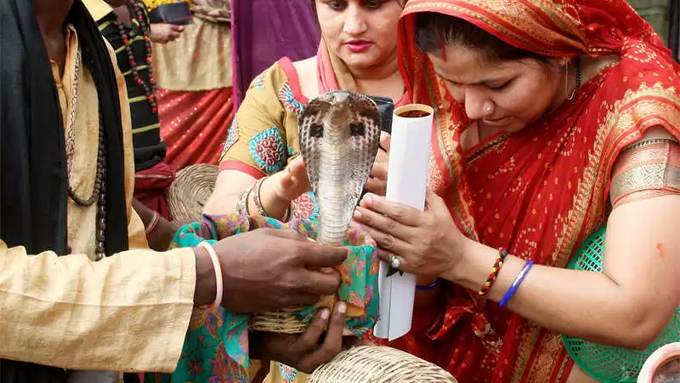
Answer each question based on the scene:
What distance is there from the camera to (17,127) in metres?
1.67

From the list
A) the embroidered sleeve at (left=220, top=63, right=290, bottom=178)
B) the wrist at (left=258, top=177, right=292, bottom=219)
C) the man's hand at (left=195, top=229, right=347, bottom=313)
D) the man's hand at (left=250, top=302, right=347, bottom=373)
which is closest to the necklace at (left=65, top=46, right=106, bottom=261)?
the man's hand at (left=195, top=229, right=347, bottom=313)

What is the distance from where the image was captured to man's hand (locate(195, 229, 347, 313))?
171cm

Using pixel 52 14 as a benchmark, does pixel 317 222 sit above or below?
below

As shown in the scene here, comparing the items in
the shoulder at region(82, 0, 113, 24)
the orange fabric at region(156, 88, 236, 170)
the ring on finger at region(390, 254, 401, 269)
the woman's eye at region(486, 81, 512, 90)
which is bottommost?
the orange fabric at region(156, 88, 236, 170)

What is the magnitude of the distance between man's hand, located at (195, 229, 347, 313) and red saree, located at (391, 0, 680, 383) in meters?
0.64

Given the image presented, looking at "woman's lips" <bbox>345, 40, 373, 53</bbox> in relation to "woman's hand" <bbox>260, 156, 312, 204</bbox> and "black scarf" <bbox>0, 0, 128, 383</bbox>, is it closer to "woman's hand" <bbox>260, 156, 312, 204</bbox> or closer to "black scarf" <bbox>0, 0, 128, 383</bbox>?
"woman's hand" <bbox>260, 156, 312, 204</bbox>

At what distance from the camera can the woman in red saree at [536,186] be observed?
6.40 feet

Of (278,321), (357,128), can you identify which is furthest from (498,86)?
(278,321)

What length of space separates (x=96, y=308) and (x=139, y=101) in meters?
2.36

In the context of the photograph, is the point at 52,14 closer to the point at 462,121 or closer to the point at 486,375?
the point at 462,121

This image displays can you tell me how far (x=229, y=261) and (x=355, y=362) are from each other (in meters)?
0.34

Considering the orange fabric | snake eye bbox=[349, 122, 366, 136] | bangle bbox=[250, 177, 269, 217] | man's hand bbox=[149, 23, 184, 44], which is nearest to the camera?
snake eye bbox=[349, 122, 366, 136]

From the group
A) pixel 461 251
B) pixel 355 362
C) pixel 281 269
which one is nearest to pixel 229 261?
pixel 281 269

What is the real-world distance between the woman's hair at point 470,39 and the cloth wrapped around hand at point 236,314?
0.52m
